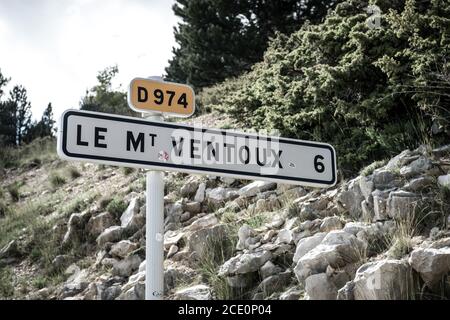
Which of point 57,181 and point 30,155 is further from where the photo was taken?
point 30,155

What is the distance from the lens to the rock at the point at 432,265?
402cm

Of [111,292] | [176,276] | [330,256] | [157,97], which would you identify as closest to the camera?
[157,97]

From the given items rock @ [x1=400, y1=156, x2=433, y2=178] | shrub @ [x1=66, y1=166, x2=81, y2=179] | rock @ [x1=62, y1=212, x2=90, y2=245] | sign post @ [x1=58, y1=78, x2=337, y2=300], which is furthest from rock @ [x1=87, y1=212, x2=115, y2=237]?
sign post @ [x1=58, y1=78, x2=337, y2=300]

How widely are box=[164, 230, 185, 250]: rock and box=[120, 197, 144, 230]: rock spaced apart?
67 cm

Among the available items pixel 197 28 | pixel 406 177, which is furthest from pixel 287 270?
pixel 197 28

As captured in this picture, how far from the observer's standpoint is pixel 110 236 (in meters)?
7.65

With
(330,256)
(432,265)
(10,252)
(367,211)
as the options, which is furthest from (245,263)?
(10,252)

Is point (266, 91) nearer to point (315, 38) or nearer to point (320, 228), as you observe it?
point (315, 38)

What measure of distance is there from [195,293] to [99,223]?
3.35m

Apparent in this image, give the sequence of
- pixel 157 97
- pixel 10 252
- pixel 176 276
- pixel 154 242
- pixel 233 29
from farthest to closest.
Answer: pixel 233 29, pixel 10 252, pixel 176 276, pixel 157 97, pixel 154 242

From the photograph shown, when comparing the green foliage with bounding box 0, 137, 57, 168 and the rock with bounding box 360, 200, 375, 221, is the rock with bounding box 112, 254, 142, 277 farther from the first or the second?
the green foliage with bounding box 0, 137, 57, 168

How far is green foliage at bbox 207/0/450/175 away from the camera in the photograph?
20.0ft

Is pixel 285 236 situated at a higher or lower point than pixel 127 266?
higher

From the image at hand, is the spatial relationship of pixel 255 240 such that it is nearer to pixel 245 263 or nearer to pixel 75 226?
pixel 245 263
